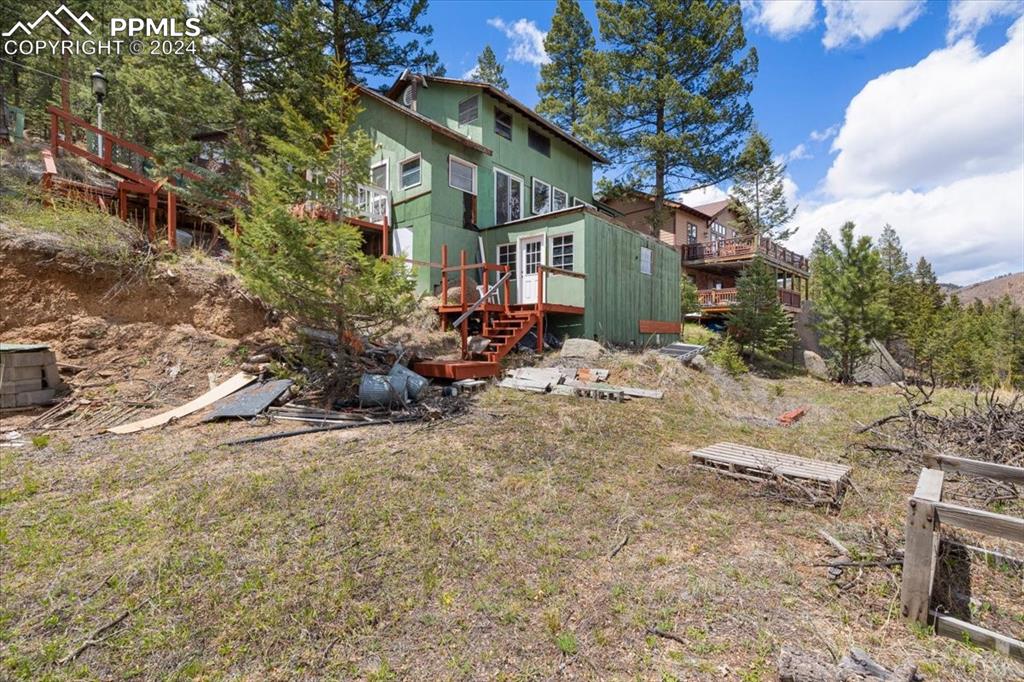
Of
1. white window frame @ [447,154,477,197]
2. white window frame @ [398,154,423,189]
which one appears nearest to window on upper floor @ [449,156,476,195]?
white window frame @ [447,154,477,197]

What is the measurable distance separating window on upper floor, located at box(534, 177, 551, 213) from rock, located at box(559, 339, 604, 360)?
716cm

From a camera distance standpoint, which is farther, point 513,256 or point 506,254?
point 506,254

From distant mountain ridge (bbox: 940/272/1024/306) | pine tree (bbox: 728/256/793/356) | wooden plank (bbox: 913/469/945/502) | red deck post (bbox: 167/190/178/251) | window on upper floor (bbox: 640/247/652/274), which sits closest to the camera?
wooden plank (bbox: 913/469/945/502)

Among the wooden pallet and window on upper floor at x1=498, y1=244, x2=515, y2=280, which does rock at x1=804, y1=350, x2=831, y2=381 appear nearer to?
window on upper floor at x1=498, y1=244, x2=515, y2=280

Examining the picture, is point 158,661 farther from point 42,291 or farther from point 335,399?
point 42,291

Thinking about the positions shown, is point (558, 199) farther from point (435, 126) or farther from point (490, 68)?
point (490, 68)

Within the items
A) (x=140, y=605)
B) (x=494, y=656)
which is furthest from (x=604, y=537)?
(x=140, y=605)

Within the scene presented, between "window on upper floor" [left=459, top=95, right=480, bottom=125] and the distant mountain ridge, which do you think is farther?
the distant mountain ridge

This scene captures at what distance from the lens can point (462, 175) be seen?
1409cm

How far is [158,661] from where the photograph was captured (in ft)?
8.66

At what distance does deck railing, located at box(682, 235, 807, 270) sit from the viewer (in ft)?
75.0

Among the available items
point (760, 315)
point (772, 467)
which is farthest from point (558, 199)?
point (772, 467)

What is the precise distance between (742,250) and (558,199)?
11807mm

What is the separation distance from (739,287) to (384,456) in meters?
18.9
